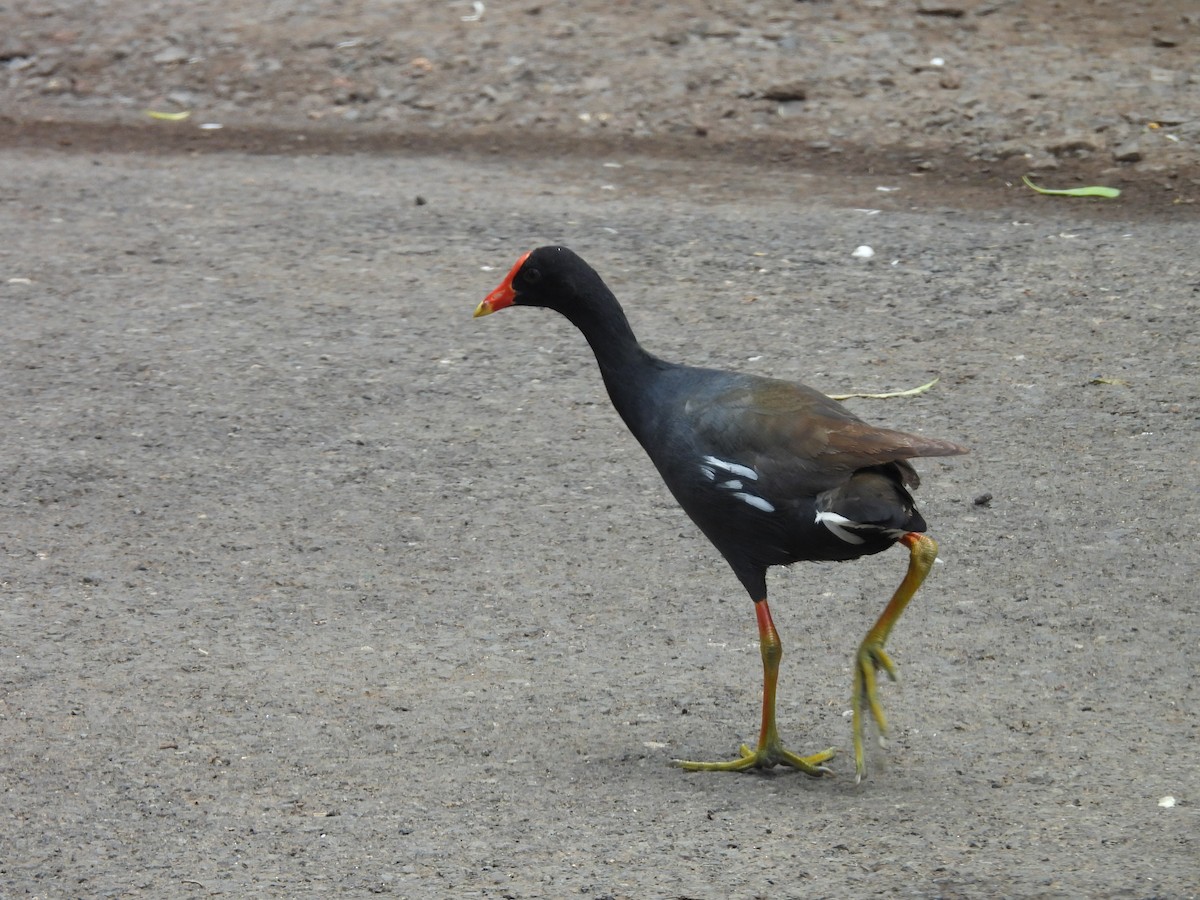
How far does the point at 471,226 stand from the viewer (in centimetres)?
811

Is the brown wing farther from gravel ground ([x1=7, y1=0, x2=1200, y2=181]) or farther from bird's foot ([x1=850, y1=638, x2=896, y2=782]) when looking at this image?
gravel ground ([x1=7, y1=0, x2=1200, y2=181])

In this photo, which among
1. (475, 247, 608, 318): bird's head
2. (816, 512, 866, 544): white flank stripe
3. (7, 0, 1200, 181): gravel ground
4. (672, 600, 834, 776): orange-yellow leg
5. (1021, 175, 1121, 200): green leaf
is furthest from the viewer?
(7, 0, 1200, 181): gravel ground

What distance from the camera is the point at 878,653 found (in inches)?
157

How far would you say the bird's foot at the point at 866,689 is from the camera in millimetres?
3947

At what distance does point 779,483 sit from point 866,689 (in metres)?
0.55

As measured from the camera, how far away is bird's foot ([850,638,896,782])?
3.95 m

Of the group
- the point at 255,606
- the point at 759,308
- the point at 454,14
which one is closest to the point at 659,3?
the point at 454,14

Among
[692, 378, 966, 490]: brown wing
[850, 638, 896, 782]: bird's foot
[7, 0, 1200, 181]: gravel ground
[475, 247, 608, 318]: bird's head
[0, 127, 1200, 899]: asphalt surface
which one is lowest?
[0, 127, 1200, 899]: asphalt surface

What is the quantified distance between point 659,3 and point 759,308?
4214mm

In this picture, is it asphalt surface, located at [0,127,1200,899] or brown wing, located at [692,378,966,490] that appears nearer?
asphalt surface, located at [0,127,1200,899]

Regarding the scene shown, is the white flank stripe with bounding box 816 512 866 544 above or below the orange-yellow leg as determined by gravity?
above

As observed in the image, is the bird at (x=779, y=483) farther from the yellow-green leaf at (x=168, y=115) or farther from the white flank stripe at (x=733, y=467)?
the yellow-green leaf at (x=168, y=115)

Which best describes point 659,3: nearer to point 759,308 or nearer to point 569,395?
point 759,308

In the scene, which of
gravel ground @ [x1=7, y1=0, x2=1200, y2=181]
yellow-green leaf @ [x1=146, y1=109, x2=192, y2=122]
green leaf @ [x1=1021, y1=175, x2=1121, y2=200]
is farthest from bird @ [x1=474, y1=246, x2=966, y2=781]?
yellow-green leaf @ [x1=146, y1=109, x2=192, y2=122]
